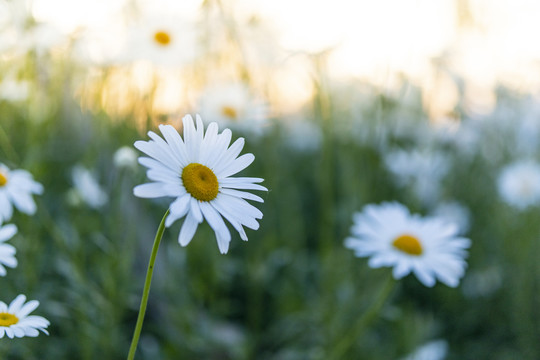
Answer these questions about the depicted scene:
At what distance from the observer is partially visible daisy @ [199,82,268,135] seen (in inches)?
71.0

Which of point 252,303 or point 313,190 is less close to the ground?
point 313,190

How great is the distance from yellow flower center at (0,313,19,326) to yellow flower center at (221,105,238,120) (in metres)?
1.30

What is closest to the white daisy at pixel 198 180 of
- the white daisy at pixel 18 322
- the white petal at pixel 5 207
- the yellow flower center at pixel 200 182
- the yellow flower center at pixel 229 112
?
the yellow flower center at pixel 200 182

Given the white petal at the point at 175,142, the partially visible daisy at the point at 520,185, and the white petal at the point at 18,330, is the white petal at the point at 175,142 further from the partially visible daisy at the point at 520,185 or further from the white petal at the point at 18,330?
the partially visible daisy at the point at 520,185

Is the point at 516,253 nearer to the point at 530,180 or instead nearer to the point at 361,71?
the point at 530,180

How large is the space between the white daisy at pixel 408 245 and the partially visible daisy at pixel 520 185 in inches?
45.2

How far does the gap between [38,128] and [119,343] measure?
666 mm

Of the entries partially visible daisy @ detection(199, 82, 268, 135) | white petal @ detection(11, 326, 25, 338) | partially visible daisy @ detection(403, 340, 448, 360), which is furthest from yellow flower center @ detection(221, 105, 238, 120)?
white petal @ detection(11, 326, 25, 338)

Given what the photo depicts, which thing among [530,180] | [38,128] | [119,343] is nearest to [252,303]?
[119,343]

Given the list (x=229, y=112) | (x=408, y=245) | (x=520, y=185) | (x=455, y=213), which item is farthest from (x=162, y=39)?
(x=520, y=185)

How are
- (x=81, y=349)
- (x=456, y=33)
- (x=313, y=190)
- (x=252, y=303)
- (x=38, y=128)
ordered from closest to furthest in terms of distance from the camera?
(x=81, y=349) → (x=38, y=128) → (x=252, y=303) → (x=456, y=33) → (x=313, y=190)

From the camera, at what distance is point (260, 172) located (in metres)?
2.08

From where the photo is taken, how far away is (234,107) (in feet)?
6.28

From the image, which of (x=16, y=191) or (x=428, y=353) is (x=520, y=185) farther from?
(x=16, y=191)
